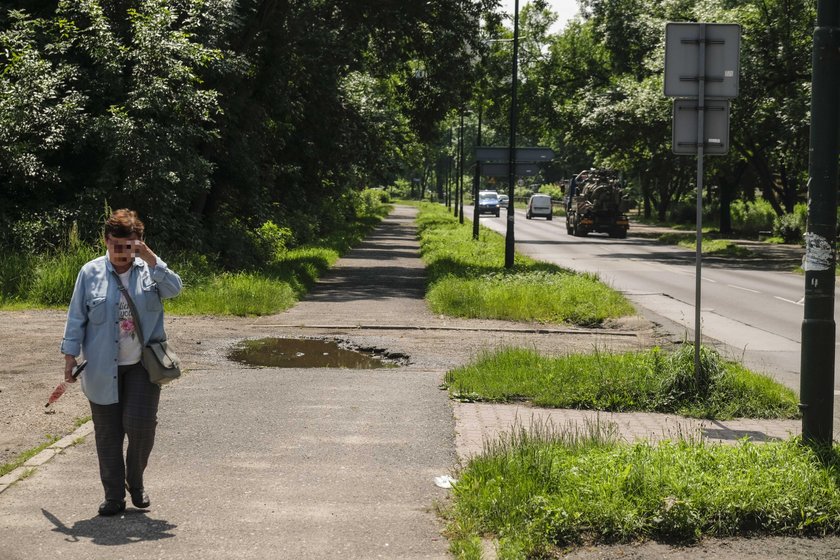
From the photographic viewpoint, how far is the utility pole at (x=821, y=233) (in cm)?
→ 631

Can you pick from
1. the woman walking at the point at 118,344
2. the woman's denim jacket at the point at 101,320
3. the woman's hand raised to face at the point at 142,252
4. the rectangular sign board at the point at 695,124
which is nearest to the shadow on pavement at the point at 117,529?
the woman walking at the point at 118,344

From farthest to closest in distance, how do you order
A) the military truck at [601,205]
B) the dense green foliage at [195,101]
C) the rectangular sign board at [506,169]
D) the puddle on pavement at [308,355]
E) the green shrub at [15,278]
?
the military truck at [601,205] → the rectangular sign board at [506,169] → the dense green foliage at [195,101] → the green shrub at [15,278] → the puddle on pavement at [308,355]

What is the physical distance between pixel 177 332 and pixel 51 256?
18.8ft

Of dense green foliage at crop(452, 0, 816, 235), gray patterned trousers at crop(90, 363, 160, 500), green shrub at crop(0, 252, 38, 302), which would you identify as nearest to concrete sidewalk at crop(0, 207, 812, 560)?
gray patterned trousers at crop(90, 363, 160, 500)

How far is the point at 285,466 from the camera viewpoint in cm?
687

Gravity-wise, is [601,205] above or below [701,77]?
below

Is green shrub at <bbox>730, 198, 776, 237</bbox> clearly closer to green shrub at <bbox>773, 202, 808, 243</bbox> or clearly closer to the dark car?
green shrub at <bbox>773, 202, 808, 243</bbox>

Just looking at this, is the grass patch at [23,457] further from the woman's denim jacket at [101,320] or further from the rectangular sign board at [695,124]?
the rectangular sign board at [695,124]

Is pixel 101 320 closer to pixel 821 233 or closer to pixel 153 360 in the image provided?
pixel 153 360

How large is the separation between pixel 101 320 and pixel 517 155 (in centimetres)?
2219

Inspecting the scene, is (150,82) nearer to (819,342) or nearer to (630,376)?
(630,376)

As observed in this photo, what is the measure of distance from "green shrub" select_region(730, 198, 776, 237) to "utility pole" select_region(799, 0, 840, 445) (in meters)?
45.0

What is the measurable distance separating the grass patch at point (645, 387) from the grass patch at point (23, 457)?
341 cm

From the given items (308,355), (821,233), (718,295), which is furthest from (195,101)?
(821,233)
